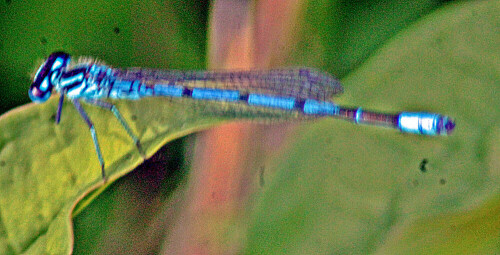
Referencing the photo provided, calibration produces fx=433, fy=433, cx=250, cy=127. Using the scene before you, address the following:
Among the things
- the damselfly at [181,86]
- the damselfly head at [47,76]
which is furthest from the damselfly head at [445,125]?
Answer: the damselfly head at [47,76]

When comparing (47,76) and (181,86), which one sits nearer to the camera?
(47,76)

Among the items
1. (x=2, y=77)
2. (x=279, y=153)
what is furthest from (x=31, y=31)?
(x=279, y=153)

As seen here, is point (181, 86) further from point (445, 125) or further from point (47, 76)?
point (445, 125)

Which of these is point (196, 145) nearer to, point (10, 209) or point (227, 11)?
point (227, 11)

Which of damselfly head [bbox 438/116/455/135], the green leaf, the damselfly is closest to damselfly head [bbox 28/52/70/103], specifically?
the damselfly

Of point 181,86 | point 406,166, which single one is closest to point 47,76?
point 181,86

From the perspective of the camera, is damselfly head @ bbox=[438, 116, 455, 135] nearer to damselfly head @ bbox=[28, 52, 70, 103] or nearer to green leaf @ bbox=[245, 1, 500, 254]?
green leaf @ bbox=[245, 1, 500, 254]

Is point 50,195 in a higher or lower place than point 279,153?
lower
